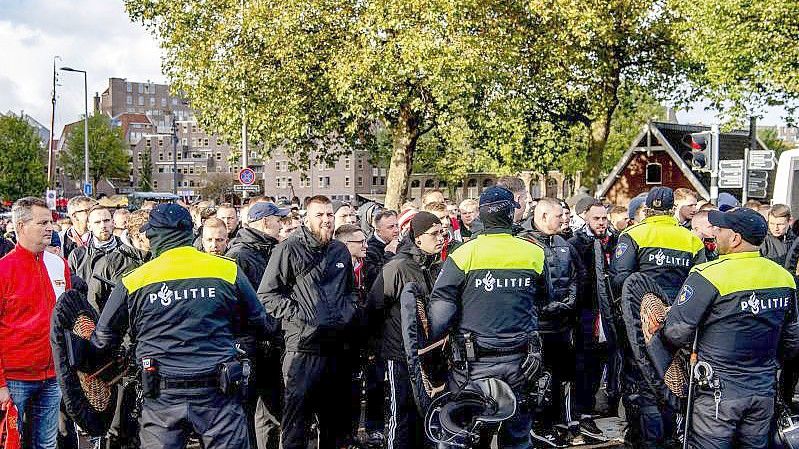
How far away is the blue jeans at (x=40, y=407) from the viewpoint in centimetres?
536

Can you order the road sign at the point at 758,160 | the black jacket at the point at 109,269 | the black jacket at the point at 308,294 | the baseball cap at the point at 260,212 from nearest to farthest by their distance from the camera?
the black jacket at the point at 308,294 < the black jacket at the point at 109,269 < the baseball cap at the point at 260,212 < the road sign at the point at 758,160

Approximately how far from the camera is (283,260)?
6285 millimetres

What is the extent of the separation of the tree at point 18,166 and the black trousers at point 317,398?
43.2 meters

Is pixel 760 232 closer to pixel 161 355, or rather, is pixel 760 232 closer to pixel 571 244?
pixel 571 244

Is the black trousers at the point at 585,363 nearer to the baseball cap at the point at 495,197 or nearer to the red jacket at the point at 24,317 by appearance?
the baseball cap at the point at 495,197

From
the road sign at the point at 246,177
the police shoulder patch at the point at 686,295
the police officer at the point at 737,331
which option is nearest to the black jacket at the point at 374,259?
the police shoulder patch at the point at 686,295

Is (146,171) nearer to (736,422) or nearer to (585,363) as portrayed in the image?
(585,363)

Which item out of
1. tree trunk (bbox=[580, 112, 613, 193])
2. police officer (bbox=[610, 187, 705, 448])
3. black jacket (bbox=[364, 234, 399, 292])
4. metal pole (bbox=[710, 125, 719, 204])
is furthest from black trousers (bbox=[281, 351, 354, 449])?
tree trunk (bbox=[580, 112, 613, 193])

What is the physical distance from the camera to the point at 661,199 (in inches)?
264

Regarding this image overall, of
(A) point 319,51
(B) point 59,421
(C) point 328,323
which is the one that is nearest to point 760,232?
(C) point 328,323

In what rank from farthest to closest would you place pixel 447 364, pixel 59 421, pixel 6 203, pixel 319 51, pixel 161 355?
1. pixel 6 203
2. pixel 319 51
3. pixel 59 421
4. pixel 447 364
5. pixel 161 355

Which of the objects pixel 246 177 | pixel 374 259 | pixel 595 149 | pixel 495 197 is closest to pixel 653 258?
pixel 495 197

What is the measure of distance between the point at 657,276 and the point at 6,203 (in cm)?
4740

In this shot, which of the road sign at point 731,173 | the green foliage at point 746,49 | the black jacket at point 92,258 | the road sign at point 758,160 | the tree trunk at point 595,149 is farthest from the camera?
the tree trunk at point 595,149
